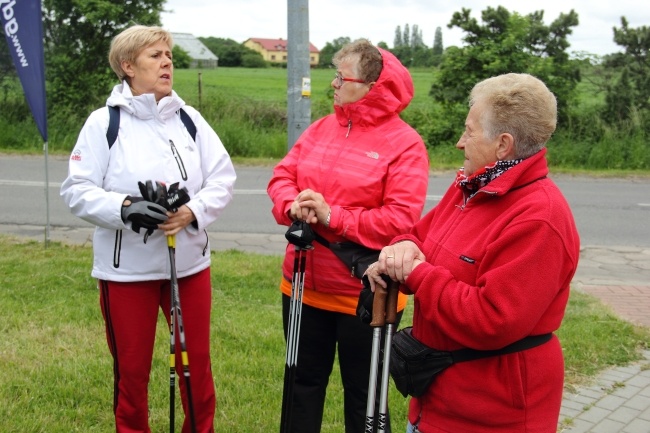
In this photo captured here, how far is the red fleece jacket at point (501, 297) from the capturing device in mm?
2408

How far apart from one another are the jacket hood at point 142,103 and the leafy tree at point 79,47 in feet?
49.0

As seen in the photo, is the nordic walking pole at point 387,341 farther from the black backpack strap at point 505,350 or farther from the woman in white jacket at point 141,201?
the woman in white jacket at point 141,201

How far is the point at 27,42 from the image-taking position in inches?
310

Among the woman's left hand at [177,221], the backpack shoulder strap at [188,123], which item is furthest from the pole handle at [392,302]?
the backpack shoulder strap at [188,123]

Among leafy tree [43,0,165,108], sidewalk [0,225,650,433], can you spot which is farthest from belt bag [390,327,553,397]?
leafy tree [43,0,165,108]

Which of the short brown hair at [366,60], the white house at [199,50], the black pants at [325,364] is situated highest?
the white house at [199,50]

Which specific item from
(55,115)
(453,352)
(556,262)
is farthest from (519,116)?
(55,115)

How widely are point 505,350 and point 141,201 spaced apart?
1.67 metres

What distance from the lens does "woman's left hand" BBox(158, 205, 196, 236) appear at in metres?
3.50

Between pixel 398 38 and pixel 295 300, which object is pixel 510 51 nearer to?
pixel 295 300

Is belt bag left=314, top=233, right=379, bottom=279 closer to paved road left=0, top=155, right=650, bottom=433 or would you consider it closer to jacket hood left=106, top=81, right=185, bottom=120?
jacket hood left=106, top=81, right=185, bottom=120

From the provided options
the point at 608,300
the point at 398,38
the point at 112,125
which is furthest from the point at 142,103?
the point at 398,38

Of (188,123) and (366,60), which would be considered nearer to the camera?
(366,60)

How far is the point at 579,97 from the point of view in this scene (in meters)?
17.3
